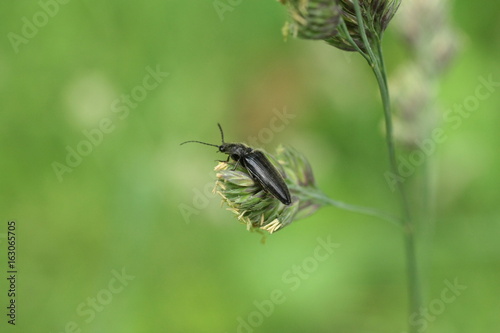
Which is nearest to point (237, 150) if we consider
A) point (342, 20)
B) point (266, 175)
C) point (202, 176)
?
point (266, 175)

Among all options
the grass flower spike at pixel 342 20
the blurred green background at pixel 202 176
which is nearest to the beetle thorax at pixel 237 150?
the grass flower spike at pixel 342 20

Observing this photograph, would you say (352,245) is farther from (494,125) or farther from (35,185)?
(35,185)

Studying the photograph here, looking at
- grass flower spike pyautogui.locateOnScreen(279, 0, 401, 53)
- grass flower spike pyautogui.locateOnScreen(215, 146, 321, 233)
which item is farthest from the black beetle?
grass flower spike pyautogui.locateOnScreen(279, 0, 401, 53)

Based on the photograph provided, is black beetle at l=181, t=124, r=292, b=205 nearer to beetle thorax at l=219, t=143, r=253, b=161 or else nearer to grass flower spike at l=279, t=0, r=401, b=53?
beetle thorax at l=219, t=143, r=253, b=161

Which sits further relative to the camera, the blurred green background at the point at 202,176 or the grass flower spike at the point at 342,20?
the blurred green background at the point at 202,176

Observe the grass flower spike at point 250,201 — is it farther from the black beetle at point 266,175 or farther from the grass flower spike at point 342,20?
the grass flower spike at point 342,20

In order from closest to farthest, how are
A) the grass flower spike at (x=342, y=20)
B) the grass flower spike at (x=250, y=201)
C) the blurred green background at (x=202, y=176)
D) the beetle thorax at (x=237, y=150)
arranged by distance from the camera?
the grass flower spike at (x=342, y=20) < the grass flower spike at (x=250, y=201) < the beetle thorax at (x=237, y=150) < the blurred green background at (x=202, y=176)

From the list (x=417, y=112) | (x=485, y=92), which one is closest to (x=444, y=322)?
(x=417, y=112)

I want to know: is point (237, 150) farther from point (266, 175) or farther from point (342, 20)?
point (342, 20)
